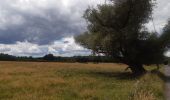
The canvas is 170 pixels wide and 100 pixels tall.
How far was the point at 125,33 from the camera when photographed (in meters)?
44.1

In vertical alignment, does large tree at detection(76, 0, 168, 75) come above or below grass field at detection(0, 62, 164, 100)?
above

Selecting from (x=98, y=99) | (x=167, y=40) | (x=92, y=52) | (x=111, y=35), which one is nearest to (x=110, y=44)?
(x=111, y=35)

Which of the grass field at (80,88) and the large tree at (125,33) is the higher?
the large tree at (125,33)

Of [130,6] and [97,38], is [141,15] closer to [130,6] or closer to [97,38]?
[130,6]

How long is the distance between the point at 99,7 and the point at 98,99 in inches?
1143

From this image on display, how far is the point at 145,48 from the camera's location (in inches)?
1827

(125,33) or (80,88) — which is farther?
(125,33)

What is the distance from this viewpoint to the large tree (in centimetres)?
4494

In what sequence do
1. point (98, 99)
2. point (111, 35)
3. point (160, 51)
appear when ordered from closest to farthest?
point (98, 99) < point (111, 35) < point (160, 51)

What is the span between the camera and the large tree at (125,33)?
4494cm

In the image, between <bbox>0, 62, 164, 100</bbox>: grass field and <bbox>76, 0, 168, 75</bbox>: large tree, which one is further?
<bbox>76, 0, 168, 75</bbox>: large tree

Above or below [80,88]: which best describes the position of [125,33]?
above

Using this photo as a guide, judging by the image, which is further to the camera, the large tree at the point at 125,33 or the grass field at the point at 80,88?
the large tree at the point at 125,33

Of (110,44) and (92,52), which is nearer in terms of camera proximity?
(110,44)
